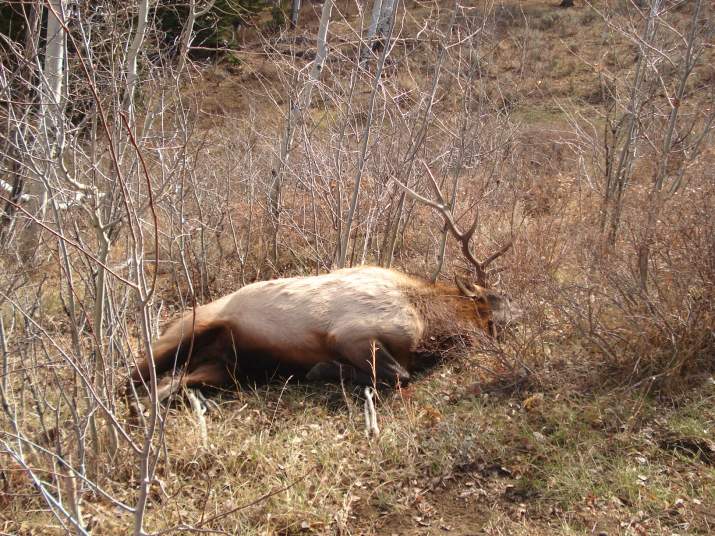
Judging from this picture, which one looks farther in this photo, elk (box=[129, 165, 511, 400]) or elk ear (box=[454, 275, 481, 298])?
elk ear (box=[454, 275, 481, 298])

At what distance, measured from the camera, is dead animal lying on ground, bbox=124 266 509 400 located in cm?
489

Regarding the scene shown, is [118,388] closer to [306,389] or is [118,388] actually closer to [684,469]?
[306,389]

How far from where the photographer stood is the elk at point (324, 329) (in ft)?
16.0

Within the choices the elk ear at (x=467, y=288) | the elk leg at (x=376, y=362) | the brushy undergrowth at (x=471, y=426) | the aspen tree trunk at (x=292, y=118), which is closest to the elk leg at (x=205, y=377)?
the brushy undergrowth at (x=471, y=426)

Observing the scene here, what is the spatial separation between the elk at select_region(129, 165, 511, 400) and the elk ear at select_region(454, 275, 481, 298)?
9 cm

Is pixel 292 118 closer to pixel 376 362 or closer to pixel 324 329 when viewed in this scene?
pixel 324 329

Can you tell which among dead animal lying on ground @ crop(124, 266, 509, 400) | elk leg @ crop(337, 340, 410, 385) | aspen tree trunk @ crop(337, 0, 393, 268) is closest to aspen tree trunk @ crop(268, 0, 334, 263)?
aspen tree trunk @ crop(337, 0, 393, 268)

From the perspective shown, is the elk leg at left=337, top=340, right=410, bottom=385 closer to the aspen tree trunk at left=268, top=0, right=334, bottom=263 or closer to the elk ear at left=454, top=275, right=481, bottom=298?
the elk ear at left=454, top=275, right=481, bottom=298

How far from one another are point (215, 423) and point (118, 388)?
0.73 m

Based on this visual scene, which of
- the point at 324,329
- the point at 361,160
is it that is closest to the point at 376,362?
the point at 324,329

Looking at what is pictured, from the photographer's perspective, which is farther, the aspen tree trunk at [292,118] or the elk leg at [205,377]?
the aspen tree trunk at [292,118]

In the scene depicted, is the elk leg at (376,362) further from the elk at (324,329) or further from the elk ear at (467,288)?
the elk ear at (467,288)

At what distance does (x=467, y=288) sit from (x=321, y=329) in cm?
134

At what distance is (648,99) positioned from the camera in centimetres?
618
